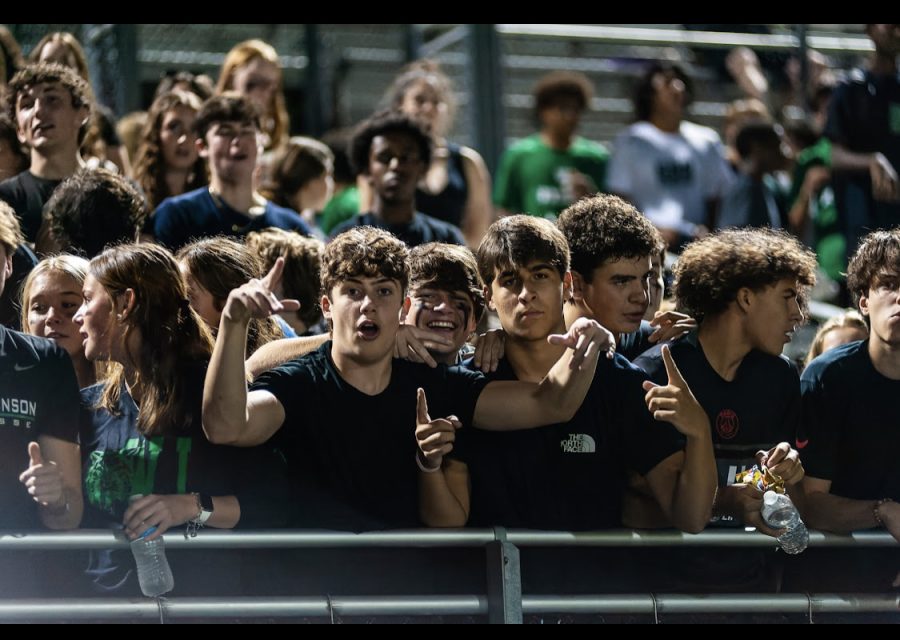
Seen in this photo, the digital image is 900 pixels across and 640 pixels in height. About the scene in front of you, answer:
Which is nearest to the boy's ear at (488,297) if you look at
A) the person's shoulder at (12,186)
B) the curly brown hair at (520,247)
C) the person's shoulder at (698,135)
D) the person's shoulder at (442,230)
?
the curly brown hair at (520,247)

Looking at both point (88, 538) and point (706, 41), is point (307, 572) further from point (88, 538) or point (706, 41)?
point (706, 41)

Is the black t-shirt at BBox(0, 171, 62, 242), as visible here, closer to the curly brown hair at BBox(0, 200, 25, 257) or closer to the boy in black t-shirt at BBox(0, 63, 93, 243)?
the boy in black t-shirt at BBox(0, 63, 93, 243)

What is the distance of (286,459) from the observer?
Answer: 409 cm

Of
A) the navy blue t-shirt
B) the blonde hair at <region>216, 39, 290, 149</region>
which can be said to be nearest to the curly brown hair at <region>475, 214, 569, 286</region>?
the navy blue t-shirt

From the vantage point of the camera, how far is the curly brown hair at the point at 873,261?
452 cm

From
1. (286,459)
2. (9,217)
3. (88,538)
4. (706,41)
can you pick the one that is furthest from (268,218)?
(706,41)

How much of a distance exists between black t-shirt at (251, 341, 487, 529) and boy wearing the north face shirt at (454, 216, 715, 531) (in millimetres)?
181

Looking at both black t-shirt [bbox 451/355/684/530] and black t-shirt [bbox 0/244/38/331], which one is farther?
black t-shirt [bbox 0/244/38/331]

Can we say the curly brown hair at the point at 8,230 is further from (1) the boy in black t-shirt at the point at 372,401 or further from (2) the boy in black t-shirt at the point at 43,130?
(1) the boy in black t-shirt at the point at 372,401

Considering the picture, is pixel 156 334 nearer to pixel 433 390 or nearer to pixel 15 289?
pixel 433 390

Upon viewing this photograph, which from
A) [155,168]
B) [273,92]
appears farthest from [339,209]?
[155,168]

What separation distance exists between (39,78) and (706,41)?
5124mm

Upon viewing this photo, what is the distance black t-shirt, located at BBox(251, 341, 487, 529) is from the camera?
4.04m

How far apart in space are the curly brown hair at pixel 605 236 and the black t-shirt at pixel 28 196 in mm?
2012
